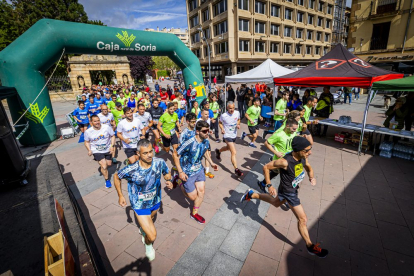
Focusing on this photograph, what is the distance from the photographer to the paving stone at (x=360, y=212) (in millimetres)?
3896

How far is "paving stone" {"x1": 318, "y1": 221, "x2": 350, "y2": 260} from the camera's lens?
326 cm

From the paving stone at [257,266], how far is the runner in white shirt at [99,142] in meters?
3.97

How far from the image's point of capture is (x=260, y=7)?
3288cm

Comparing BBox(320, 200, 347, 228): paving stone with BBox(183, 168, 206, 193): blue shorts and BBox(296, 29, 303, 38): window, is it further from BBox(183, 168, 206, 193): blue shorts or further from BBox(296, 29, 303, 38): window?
BBox(296, 29, 303, 38): window

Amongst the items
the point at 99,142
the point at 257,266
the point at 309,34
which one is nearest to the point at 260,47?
the point at 309,34

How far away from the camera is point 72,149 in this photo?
8523 millimetres

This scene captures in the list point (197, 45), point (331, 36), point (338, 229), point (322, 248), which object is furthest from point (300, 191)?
point (331, 36)

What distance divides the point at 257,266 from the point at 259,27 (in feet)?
123

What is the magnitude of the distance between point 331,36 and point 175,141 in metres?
53.8

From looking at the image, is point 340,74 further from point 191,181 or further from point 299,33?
point 299,33

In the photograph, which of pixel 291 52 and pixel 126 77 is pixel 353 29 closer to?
pixel 291 52

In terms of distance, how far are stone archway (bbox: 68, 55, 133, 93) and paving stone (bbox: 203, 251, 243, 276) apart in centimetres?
2828

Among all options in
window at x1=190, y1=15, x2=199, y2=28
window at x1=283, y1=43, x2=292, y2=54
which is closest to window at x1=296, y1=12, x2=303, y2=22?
window at x1=283, y1=43, x2=292, y2=54

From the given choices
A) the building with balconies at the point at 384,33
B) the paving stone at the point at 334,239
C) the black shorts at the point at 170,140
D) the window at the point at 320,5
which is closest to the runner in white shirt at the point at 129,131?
the black shorts at the point at 170,140
